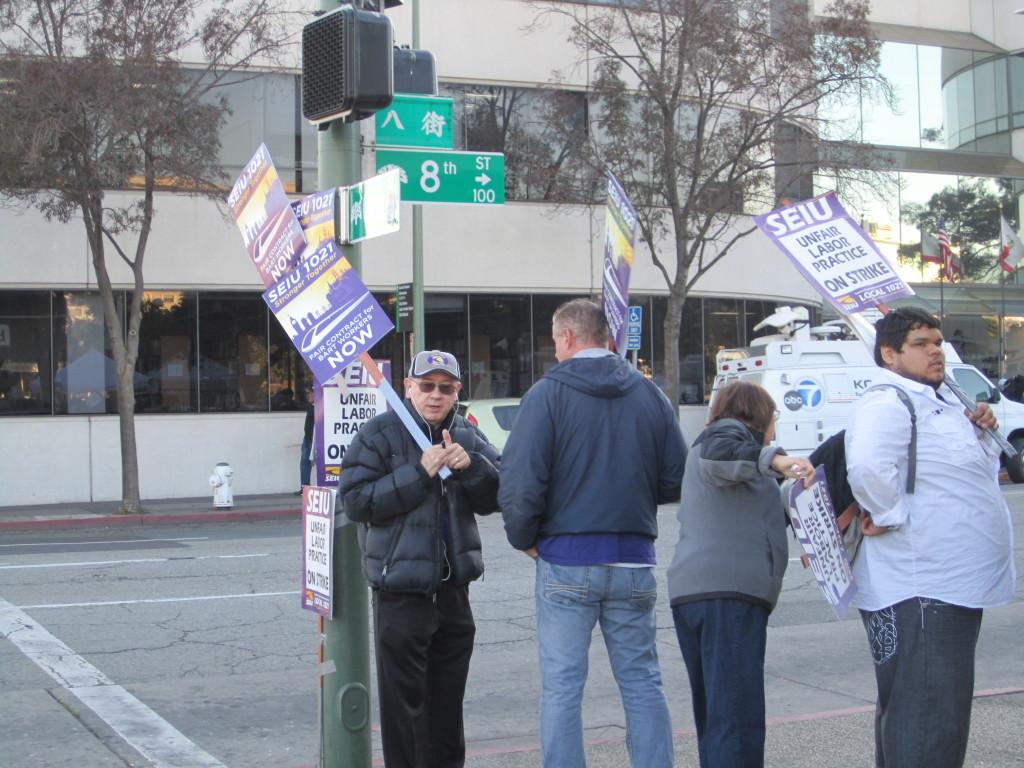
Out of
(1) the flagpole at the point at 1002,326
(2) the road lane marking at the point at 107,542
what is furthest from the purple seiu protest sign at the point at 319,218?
(1) the flagpole at the point at 1002,326

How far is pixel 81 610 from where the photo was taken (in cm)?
1018

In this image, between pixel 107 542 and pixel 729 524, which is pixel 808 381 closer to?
pixel 107 542

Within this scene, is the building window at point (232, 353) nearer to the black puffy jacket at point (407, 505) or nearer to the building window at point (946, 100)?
the black puffy jacket at point (407, 505)

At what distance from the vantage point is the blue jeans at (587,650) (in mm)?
4512

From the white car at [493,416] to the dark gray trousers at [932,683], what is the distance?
45.5 feet

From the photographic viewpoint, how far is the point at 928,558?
398 cm

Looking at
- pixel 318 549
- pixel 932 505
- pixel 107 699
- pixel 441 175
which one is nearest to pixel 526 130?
pixel 107 699

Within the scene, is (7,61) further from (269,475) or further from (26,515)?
(269,475)

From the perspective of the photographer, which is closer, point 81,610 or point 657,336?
point 81,610

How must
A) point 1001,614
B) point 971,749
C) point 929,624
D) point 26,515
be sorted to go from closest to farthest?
point 929,624
point 971,749
point 1001,614
point 26,515

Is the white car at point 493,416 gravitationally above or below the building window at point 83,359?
below

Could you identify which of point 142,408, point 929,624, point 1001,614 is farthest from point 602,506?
point 142,408

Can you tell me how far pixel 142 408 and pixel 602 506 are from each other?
63.0 feet

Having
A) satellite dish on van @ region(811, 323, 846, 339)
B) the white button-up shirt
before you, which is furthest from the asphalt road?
satellite dish on van @ region(811, 323, 846, 339)
